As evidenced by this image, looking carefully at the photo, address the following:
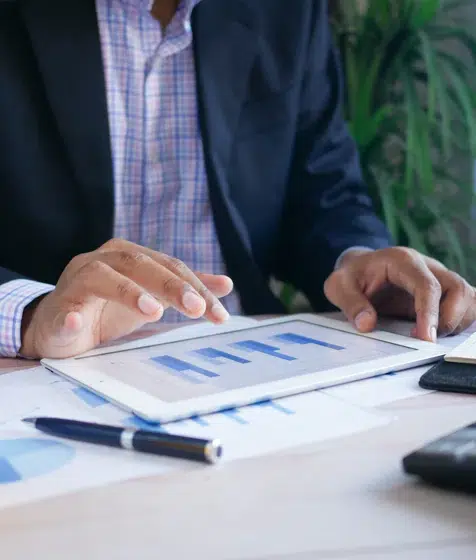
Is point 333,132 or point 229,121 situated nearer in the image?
point 229,121

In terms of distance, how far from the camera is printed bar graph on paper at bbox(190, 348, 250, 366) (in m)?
0.63

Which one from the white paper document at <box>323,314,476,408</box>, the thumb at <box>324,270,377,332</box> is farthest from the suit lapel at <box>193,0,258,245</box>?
the white paper document at <box>323,314,476,408</box>

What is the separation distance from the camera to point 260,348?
68 cm

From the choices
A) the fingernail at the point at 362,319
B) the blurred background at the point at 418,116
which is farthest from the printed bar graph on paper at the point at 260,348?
the blurred background at the point at 418,116

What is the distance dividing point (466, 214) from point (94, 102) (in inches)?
38.1

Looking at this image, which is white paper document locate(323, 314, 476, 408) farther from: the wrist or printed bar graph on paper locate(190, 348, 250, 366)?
the wrist

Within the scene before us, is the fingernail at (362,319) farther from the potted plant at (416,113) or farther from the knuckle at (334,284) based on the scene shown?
the potted plant at (416,113)

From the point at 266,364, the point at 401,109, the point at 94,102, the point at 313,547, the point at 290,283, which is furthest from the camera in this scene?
the point at 401,109

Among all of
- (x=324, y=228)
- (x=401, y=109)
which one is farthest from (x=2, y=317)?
(x=401, y=109)

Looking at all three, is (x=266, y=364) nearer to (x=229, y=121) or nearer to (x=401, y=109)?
(x=229, y=121)

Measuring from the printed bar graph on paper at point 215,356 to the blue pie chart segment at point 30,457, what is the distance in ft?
0.66

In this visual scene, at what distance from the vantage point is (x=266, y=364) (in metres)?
0.62

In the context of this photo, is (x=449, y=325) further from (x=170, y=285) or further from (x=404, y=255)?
(x=170, y=285)

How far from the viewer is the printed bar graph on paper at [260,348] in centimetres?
65
